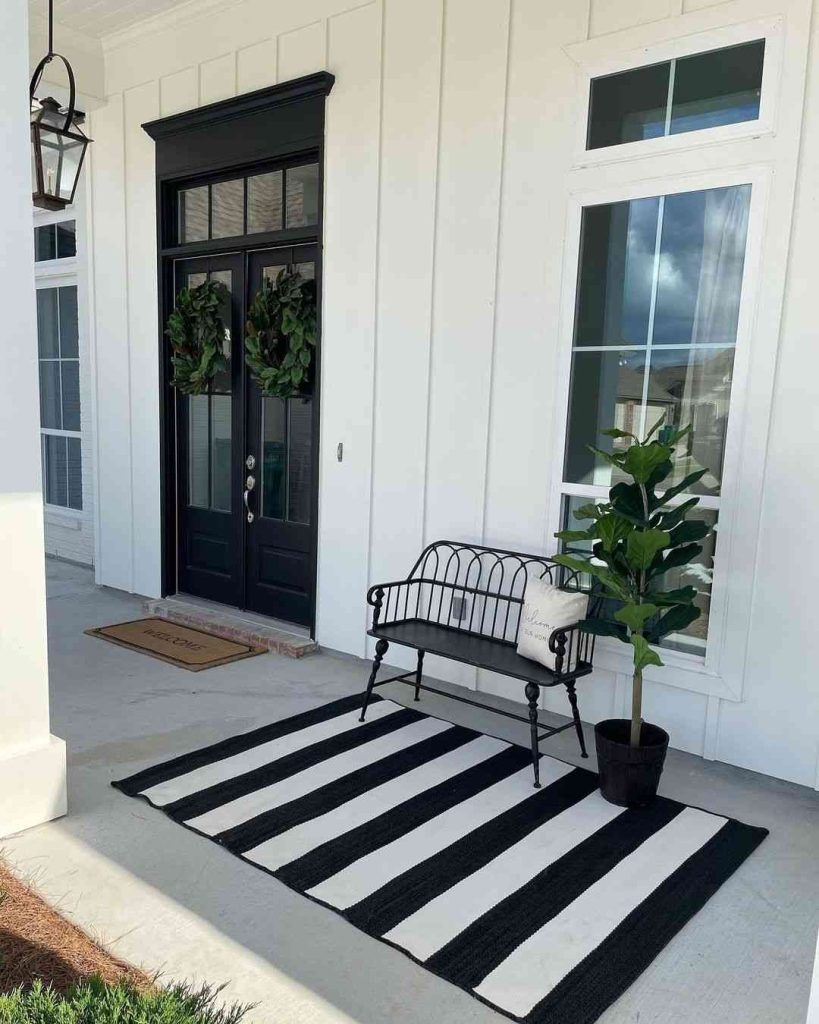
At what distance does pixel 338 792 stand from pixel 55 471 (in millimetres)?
4867

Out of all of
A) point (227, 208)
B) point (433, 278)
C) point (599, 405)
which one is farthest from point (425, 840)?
point (227, 208)

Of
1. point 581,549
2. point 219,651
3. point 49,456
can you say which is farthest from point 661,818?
point 49,456

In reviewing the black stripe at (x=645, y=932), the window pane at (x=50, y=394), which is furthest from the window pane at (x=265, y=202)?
the black stripe at (x=645, y=932)

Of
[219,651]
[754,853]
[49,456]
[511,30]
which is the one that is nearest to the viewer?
[754,853]

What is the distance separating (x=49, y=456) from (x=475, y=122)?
474 centimetres

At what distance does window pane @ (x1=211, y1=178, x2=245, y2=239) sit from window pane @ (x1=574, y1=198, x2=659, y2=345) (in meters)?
2.19

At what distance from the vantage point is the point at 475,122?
3604 millimetres

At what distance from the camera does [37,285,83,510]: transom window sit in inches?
251

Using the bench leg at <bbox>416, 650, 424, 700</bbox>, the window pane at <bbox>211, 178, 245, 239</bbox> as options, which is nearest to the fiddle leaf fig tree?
the bench leg at <bbox>416, 650, 424, 700</bbox>

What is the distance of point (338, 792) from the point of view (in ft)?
9.30

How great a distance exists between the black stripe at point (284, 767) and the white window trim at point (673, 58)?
247 cm

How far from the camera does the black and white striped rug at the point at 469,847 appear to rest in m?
2.04

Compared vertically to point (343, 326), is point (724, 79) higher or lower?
higher

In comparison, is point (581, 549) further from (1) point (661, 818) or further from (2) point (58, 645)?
(2) point (58, 645)
